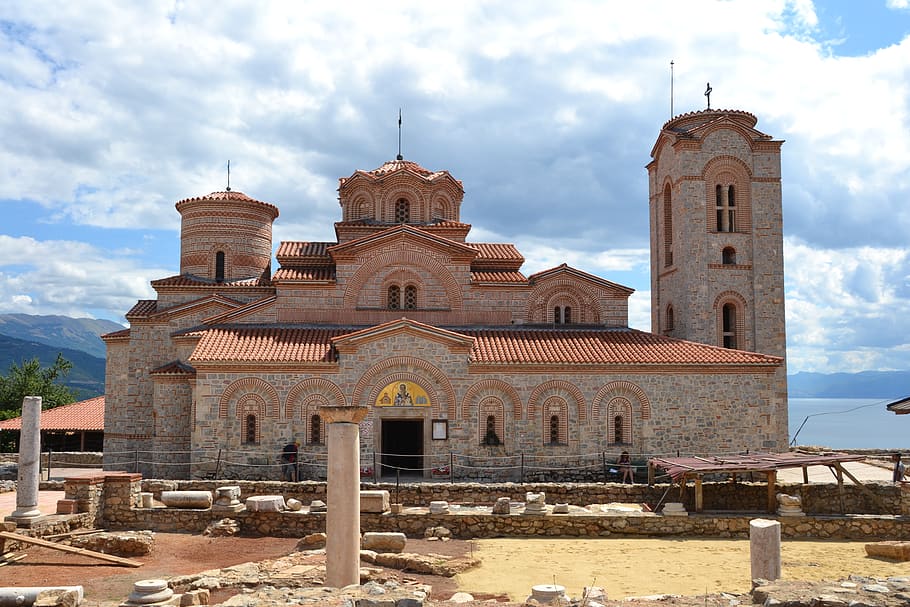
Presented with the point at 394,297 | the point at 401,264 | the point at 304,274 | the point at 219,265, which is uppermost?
the point at 219,265

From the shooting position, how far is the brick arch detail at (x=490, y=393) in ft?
68.6

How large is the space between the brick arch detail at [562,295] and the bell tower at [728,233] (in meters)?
3.11

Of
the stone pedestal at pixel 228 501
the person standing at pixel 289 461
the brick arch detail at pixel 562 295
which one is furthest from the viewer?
the brick arch detail at pixel 562 295

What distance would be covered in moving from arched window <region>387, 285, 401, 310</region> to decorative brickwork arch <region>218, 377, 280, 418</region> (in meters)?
4.79

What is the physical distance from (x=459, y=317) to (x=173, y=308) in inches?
366

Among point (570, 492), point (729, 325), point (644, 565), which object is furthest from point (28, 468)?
point (729, 325)

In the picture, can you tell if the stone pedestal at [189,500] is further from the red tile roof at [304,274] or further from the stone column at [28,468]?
the red tile roof at [304,274]

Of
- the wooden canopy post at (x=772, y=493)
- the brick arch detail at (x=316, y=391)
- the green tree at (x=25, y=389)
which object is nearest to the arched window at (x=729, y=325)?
the wooden canopy post at (x=772, y=493)

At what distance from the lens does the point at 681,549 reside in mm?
13922

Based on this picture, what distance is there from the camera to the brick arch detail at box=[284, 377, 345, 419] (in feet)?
67.4

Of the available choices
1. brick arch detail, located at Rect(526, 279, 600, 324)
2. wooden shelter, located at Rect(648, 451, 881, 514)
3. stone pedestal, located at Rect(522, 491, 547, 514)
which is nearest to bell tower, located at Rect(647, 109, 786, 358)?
brick arch detail, located at Rect(526, 279, 600, 324)

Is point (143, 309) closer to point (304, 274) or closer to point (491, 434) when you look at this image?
point (304, 274)

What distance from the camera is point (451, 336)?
20.8 meters

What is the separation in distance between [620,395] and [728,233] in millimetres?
→ 7341
